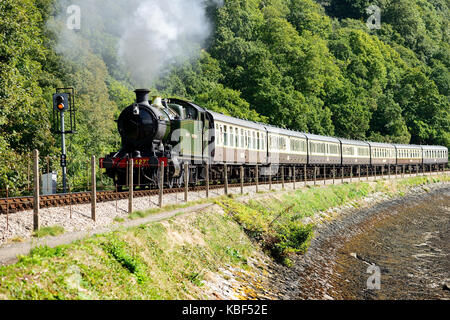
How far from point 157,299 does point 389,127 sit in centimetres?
8354

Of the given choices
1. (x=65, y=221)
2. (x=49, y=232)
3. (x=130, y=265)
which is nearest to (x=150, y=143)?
(x=65, y=221)

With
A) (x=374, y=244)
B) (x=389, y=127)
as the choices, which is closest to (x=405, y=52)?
(x=389, y=127)

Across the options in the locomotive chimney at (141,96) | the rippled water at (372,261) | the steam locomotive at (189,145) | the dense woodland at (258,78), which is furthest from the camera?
the dense woodland at (258,78)

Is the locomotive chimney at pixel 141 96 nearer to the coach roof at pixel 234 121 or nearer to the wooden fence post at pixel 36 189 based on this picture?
the coach roof at pixel 234 121

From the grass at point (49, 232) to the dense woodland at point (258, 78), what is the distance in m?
10.3

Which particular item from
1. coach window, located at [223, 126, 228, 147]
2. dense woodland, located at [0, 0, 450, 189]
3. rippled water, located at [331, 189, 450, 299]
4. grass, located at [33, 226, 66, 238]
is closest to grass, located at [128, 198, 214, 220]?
grass, located at [33, 226, 66, 238]

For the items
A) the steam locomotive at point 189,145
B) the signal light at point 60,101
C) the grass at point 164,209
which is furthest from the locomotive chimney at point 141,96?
the grass at point 164,209

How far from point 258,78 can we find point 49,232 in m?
57.9

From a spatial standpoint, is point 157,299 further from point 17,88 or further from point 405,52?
point 405,52

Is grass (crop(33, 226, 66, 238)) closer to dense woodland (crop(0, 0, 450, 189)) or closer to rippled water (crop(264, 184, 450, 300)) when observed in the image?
rippled water (crop(264, 184, 450, 300))

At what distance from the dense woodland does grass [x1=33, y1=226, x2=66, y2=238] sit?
1030cm

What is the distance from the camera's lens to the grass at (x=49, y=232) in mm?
10383

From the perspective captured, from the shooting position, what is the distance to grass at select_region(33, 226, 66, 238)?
10.4m
